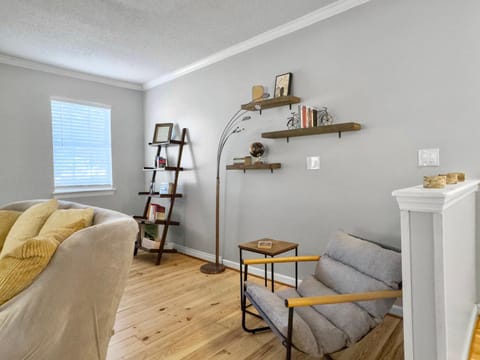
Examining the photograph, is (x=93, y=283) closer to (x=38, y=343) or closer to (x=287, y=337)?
(x=38, y=343)

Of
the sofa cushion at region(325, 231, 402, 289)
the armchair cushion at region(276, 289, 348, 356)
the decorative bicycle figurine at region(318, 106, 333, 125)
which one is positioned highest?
the decorative bicycle figurine at region(318, 106, 333, 125)

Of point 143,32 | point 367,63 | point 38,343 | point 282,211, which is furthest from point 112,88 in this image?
point 38,343

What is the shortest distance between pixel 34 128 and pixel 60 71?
0.88 meters

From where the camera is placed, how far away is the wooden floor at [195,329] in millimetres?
1883

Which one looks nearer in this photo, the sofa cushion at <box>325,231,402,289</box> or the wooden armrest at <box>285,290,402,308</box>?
the wooden armrest at <box>285,290,402,308</box>

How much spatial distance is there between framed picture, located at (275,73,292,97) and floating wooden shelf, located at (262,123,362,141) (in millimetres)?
390

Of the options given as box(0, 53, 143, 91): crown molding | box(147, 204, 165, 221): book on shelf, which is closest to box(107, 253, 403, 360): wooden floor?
box(147, 204, 165, 221): book on shelf

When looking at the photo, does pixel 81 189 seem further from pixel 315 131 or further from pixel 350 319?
pixel 350 319

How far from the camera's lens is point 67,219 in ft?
5.82

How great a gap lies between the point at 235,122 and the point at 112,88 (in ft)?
7.78

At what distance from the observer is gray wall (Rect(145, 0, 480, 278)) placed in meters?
2.07

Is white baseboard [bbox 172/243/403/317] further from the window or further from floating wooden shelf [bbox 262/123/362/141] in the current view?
the window

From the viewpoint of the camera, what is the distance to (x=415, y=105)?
222 centimetres

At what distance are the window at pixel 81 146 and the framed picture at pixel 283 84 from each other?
9.58ft
